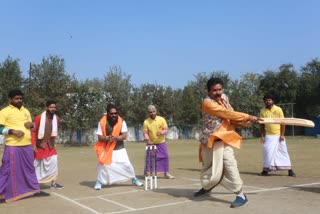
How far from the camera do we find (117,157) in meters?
10.1

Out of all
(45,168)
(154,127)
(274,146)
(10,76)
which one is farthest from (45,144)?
(10,76)

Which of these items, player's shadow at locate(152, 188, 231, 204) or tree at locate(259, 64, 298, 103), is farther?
tree at locate(259, 64, 298, 103)

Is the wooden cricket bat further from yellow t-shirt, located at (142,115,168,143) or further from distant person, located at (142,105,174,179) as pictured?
yellow t-shirt, located at (142,115,168,143)

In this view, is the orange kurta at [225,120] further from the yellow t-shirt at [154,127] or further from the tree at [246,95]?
the tree at [246,95]

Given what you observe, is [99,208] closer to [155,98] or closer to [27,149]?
[27,149]

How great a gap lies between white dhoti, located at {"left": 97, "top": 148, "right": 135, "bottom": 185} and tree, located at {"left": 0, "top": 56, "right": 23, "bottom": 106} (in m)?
32.1

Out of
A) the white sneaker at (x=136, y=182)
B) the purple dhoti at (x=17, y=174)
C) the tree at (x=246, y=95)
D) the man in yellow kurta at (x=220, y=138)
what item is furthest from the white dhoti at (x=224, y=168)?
the tree at (x=246, y=95)

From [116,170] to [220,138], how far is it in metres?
3.29

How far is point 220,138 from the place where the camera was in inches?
300

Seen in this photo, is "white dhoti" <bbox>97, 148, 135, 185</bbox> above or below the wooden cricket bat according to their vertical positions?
below

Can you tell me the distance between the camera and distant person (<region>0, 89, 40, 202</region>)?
873 centimetres

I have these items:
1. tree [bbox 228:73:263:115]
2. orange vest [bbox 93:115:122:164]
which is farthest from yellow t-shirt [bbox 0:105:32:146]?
tree [bbox 228:73:263:115]

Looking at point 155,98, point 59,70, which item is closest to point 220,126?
point 59,70

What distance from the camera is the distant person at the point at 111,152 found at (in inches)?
391
